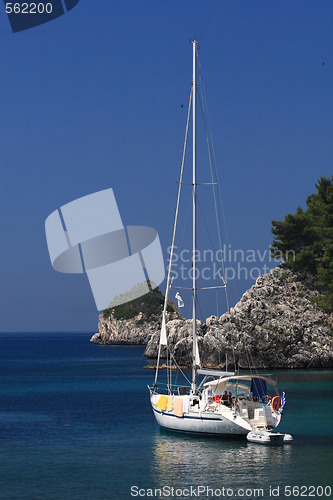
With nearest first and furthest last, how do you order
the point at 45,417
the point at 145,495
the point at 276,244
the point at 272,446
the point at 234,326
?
1. the point at 145,495
2. the point at 272,446
3. the point at 45,417
4. the point at 234,326
5. the point at 276,244

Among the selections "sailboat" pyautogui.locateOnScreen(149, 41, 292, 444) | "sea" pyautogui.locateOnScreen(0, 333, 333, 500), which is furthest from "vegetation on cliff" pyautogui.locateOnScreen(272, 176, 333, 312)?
"sailboat" pyautogui.locateOnScreen(149, 41, 292, 444)

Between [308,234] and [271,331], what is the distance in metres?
13.0

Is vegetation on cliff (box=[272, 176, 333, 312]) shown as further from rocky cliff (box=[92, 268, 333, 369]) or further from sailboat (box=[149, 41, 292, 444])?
sailboat (box=[149, 41, 292, 444])

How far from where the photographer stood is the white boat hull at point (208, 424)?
31.8m

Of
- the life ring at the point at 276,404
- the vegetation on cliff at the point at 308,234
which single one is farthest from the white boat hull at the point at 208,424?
the vegetation on cliff at the point at 308,234

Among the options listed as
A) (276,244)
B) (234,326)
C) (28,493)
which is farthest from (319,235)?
(28,493)

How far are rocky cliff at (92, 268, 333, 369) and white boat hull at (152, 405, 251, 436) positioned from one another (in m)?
40.4

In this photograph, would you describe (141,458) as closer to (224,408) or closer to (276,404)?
(224,408)

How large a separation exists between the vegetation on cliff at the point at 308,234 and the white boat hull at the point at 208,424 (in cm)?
4724

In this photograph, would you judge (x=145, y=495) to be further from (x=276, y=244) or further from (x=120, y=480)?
(x=276, y=244)

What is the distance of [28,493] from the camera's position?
24.5m

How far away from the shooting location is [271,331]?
77.9 m

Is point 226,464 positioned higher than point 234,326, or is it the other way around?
point 234,326

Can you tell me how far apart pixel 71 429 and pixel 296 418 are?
1298cm
